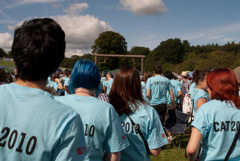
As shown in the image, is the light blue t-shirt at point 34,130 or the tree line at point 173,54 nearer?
the light blue t-shirt at point 34,130

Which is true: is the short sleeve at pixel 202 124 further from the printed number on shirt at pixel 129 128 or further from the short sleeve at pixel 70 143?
the short sleeve at pixel 70 143

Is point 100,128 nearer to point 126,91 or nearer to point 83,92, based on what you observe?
point 83,92

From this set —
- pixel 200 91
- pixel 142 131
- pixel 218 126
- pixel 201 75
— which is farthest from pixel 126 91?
pixel 201 75

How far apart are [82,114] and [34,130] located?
764 mm

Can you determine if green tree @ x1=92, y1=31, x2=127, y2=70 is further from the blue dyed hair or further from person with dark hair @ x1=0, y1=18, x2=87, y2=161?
person with dark hair @ x1=0, y1=18, x2=87, y2=161

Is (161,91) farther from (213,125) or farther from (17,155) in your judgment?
(17,155)

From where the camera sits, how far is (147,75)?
7.92 meters

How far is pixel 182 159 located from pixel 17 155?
485cm

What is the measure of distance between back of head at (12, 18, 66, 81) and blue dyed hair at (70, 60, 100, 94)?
754 millimetres

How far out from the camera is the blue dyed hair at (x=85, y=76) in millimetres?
1841

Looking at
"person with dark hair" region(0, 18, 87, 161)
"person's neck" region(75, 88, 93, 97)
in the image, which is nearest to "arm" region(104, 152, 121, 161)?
"person's neck" region(75, 88, 93, 97)

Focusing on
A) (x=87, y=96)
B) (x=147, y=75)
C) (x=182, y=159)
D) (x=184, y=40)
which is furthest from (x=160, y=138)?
(x=184, y=40)

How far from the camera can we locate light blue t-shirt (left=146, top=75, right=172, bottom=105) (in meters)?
5.87

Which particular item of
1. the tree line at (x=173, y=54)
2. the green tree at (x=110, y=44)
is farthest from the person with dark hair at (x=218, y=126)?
the green tree at (x=110, y=44)
